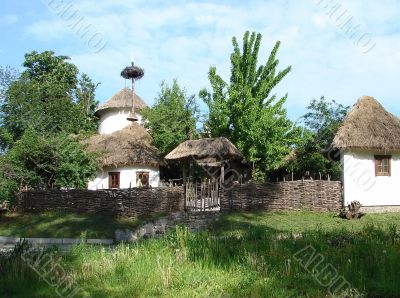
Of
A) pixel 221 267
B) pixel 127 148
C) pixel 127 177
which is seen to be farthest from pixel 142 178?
pixel 221 267

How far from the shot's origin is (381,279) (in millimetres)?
6645

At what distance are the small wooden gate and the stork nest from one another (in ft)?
57.1

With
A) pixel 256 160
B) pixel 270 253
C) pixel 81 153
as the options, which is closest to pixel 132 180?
pixel 81 153

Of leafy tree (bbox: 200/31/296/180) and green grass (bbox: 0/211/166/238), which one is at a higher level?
leafy tree (bbox: 200/31/296/180)

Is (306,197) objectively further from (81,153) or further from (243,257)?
(243,257)

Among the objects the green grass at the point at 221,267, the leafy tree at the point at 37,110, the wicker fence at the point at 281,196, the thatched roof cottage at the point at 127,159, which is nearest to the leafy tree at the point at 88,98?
the leafy tree at the point at 37,110

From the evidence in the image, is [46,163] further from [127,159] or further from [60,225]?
[127,159]

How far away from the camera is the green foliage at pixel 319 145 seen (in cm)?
2498

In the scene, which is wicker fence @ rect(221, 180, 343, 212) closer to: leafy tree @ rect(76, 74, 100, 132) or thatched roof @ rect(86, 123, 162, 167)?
thatched roof @ rect(86, 123, 162, 167)

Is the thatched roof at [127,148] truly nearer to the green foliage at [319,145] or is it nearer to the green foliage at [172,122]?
the green foliage at [172,122]

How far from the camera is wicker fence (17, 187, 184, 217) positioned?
21422mm

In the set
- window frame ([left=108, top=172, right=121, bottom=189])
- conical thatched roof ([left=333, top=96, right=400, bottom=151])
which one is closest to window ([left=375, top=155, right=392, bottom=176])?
conical thatched roof ([left=333, top=96, right=400, bottom=151])

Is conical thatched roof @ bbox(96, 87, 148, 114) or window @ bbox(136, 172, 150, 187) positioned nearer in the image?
window @ bbox(136, 172, 150, 187)

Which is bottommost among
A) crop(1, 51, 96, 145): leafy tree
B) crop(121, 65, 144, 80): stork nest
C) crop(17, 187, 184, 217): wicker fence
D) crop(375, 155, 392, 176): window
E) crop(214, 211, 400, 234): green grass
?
crop(214, 211, 400, 234): green grass
